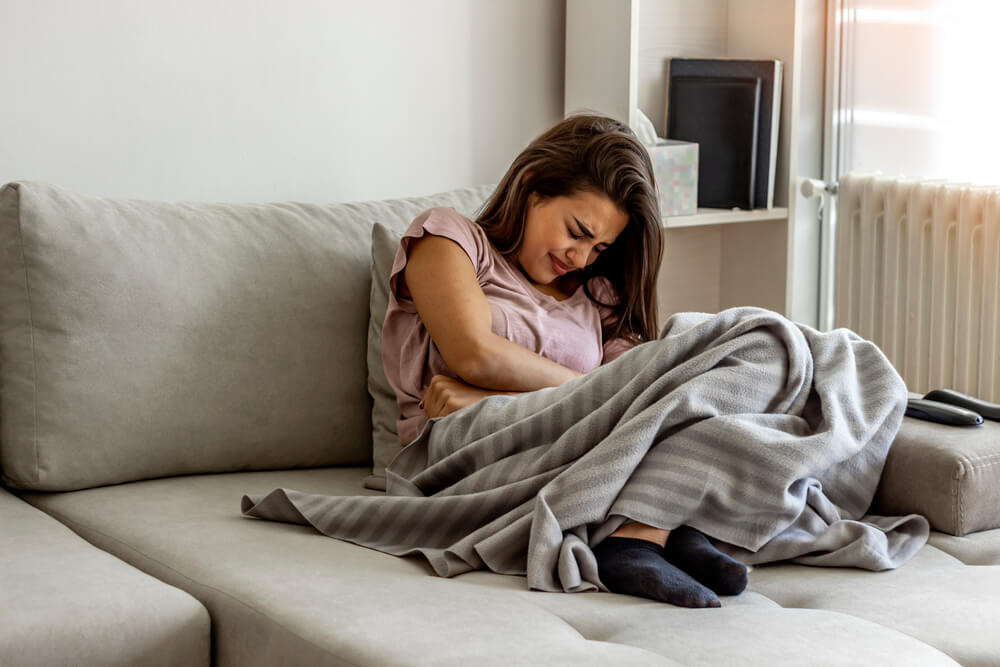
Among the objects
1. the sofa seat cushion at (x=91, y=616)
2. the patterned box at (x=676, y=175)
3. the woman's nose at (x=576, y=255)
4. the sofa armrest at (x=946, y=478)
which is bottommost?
the sofa seat cushion at (x=91, y=616)

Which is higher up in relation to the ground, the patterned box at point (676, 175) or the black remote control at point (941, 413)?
the patterned box at point (676, 175)

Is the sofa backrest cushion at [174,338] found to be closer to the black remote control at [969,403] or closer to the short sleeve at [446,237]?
the short sleeve at [446,237]

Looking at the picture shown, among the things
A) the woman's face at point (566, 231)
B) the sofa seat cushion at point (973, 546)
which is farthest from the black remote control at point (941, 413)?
the woman's face at point (566, 231)

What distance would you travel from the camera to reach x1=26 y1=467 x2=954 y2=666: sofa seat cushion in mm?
1146

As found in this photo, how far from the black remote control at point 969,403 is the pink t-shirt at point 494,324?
1.71ft

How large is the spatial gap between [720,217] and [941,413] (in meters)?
1.08

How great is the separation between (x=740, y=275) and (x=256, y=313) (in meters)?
1.45

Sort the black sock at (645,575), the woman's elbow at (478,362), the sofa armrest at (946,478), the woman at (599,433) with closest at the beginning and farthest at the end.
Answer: the black sock at (645,575) → the woman at (599,433) → the sofa armrest at (946,478) → the woman's elbow at (478,362)

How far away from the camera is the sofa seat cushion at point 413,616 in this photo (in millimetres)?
1146

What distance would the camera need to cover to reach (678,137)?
270cm

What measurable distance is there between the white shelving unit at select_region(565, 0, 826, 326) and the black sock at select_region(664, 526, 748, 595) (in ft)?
4.12

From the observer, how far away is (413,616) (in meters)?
1.24

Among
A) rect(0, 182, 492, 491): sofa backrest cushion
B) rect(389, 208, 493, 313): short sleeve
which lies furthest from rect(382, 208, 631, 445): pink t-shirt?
rect(0, 182, 492, 491): sofa backrest cushion

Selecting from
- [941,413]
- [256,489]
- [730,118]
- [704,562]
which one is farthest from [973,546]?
[730,118]
